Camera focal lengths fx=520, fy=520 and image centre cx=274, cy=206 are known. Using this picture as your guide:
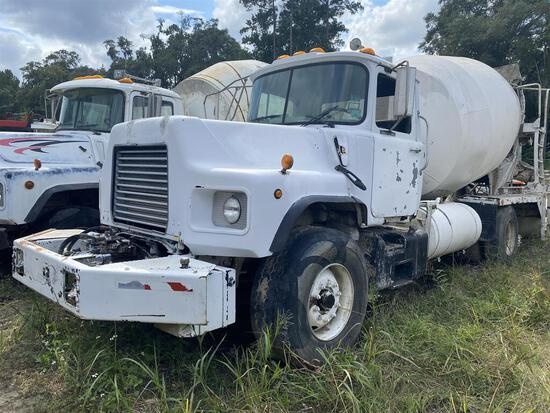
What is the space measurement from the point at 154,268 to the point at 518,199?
277 inches

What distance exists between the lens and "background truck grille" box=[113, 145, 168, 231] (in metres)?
3.89

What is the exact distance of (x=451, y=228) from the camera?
661 cm

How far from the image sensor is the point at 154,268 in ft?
10.8

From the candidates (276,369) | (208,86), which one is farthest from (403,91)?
(208,86)

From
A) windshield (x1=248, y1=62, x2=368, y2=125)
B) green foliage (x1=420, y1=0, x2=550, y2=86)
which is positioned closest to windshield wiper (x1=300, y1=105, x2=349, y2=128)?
windshield (x1=248, y1=62, x2=368, y2=125)

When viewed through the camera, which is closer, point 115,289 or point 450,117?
point 115,289

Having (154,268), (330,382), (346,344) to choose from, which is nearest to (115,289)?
(154,268)

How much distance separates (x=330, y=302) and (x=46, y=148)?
4.27 meters

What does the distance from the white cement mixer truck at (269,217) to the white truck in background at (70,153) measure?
121 cm

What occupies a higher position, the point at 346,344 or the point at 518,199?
the point at 518,199

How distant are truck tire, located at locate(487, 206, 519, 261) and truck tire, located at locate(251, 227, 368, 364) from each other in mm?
4200

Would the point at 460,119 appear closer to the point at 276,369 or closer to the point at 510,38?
the point at 276,369

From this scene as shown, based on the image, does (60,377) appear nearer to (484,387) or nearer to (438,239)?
(484,387)

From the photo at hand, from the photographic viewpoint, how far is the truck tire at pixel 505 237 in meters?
7.74
